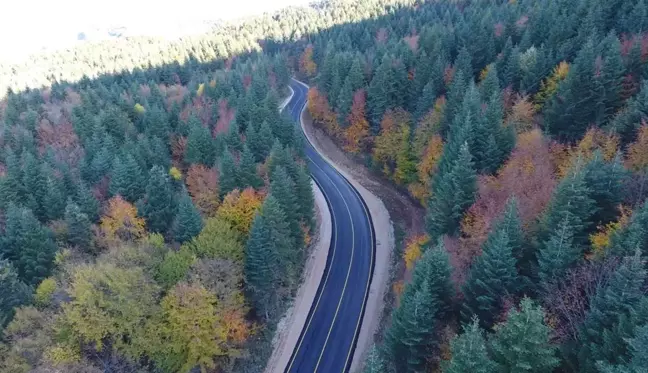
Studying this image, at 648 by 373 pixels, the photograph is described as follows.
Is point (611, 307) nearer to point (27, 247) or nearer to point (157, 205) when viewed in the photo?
point (157, 205)

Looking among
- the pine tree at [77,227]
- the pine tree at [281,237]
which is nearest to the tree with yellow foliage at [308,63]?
the pine tree at [281,237]

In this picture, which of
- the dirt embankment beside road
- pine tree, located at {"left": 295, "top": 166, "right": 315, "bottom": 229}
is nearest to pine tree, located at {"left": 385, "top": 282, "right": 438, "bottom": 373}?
the dirt embankment beside road

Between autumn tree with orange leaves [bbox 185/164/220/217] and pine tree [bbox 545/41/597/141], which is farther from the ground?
pine tree [bbox 545/41/597/141]

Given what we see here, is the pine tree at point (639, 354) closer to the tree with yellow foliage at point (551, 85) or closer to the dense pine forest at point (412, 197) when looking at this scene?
the dense pine forest at point (412, 197)

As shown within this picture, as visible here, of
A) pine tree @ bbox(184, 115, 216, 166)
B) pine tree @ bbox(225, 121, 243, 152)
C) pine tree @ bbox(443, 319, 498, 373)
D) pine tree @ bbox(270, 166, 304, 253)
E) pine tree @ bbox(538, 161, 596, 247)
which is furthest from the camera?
pine tree @ bbox(225, 121, 243, 152)

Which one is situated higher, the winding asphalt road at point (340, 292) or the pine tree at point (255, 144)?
the pine tree at point (255, 144)

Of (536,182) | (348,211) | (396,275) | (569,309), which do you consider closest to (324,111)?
(348,211)

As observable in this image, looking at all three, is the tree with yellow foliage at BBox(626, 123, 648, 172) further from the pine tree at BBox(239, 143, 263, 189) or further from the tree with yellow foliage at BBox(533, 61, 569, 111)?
the pine tree at BBox(239, 143, 263, 189)
